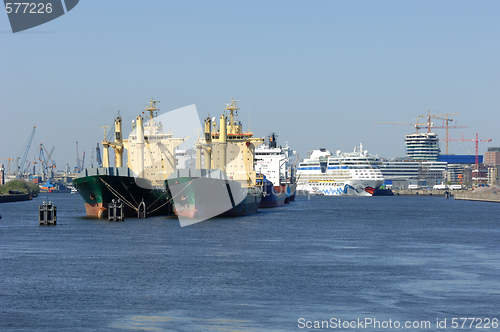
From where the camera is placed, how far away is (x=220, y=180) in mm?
60000

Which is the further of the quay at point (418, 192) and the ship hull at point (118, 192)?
the quay at point (418, 192)

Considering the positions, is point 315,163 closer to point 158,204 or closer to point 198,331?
point 158,204

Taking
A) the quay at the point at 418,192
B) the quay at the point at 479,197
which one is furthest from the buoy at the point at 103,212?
the quay at the point at 418,192

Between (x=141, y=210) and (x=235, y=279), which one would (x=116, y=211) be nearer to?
(x=141, y=210)

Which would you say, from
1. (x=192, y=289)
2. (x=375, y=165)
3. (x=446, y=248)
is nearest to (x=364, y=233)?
(x=446, y=248)

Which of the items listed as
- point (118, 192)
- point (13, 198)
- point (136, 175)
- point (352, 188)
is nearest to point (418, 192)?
point (352, 188)

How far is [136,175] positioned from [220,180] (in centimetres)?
1103

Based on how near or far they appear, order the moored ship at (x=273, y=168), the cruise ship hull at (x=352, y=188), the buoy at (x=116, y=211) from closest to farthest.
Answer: the buoy at (x=116, y=211)
the moored ship at (x=273, y=168)
the cruise ship hull at (x=352, y=188)

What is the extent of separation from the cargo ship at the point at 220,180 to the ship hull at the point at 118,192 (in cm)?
287

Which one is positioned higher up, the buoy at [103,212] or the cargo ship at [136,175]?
the cargo ship at [136,175]

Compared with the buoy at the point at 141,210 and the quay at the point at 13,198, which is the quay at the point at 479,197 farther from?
the quay at the point at 13,198

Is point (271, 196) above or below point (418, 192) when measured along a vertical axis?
above

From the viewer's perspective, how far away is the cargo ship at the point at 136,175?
199ft

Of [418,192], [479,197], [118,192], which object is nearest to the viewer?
[118,192]
